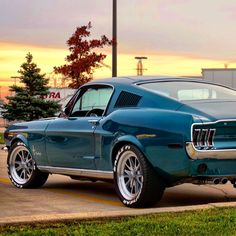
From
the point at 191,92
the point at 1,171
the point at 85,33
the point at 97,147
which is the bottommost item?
the point at 1,171

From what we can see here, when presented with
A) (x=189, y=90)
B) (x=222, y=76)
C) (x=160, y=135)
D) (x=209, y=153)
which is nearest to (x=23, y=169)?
Answer: (x=189, y=90)

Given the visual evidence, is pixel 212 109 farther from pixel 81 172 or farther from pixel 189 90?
pixel 81 172

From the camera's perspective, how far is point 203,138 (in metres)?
7.55

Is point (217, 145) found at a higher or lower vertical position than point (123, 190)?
higher

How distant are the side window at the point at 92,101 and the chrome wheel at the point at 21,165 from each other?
1.27m

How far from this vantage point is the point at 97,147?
8.62m

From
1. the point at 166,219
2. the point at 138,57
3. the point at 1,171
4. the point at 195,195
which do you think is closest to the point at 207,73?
the point at 138,57

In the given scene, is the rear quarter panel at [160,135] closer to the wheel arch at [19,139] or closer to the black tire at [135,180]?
the black tire at [135,180]

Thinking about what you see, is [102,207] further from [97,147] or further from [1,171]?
[1,171]

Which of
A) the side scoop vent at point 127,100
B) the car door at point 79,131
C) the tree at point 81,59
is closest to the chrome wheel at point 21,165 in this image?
the car door at point 79,131

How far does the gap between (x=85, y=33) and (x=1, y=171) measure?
2205 centimetres

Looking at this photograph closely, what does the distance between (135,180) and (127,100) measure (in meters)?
1.09

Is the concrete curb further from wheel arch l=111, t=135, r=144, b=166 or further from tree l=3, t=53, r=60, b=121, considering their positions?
tree l=3, t=53, r=60, b=121

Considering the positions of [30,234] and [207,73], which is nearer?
[30,234]
